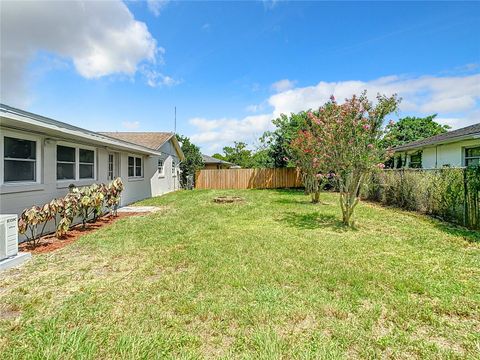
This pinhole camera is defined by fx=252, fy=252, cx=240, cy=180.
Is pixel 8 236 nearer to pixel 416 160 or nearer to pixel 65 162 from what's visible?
pixel 65 162

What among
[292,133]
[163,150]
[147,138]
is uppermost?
[292,133]

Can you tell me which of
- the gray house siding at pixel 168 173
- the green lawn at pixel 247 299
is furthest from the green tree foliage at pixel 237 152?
the green lawn at pixel 247 299

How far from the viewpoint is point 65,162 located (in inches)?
296

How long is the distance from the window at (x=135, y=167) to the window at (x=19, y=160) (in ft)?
20.6

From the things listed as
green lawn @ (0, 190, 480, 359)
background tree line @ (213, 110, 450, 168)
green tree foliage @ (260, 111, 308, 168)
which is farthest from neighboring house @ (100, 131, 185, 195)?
green lawn @ (0, 190, 480, 359)

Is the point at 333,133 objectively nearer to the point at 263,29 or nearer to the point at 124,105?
the point at 263,29

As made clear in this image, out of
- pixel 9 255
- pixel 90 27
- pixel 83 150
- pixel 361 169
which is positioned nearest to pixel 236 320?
pixel 9 255

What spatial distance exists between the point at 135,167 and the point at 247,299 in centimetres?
1188

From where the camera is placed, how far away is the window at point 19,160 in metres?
5.54

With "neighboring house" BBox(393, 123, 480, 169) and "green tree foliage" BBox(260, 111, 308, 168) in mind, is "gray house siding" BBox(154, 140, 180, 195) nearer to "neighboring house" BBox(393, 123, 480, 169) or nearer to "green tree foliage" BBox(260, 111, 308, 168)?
"green tree foliage" BBox(260, 111, 308, 168)

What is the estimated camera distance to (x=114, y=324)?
2594 mm

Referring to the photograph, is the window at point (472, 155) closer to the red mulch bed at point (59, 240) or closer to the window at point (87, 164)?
the red mulch bed at point (59, 240)

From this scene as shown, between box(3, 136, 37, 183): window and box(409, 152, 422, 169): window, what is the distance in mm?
17625

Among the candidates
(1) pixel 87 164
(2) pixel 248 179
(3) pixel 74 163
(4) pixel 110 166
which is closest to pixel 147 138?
(4) pixel 110 166
